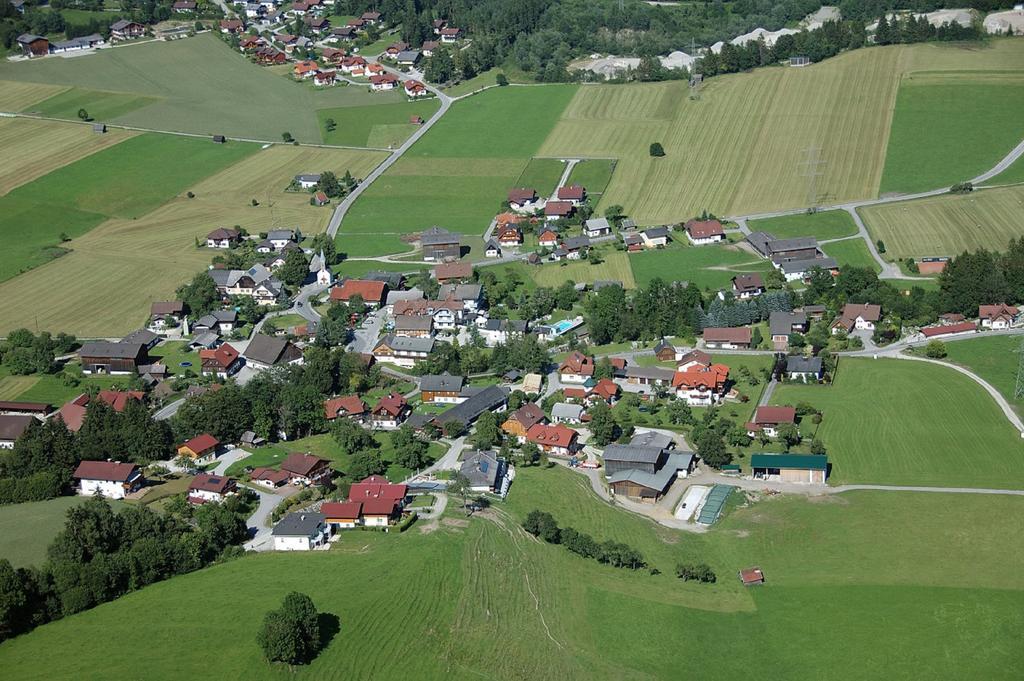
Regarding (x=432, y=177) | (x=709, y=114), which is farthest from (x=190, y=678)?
(x=709, y=114)

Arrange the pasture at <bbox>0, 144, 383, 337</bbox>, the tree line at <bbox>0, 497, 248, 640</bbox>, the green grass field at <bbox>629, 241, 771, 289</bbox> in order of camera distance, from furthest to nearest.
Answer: the green grass field at <bbox>629, 241, 771, 289</bbox> → the pasture at <bbox>0, 144, 383, 337</bbox> → the tree line at <bbox>0, 497, 248, 640</bbox>

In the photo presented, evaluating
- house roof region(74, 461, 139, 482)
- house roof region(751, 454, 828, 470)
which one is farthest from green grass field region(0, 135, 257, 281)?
house roof region(751, 454, 828, 470)

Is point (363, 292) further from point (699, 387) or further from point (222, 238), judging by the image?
point (699, 387)

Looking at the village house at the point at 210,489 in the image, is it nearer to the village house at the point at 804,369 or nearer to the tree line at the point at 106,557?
the tree line at the point at 106,557

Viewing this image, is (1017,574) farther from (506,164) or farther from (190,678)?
(506,164)

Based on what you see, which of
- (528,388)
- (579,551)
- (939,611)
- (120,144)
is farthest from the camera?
(120,144)

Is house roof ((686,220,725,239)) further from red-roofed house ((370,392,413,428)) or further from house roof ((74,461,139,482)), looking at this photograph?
house roof ((74,461,139,482))

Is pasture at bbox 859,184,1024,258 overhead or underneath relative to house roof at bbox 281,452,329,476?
underneath

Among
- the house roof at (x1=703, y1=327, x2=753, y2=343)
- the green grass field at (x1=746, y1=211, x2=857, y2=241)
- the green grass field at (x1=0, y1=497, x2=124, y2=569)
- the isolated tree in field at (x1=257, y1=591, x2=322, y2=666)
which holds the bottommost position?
the green grass field at (x1=746, y1=211, x2=857, y2=241)
